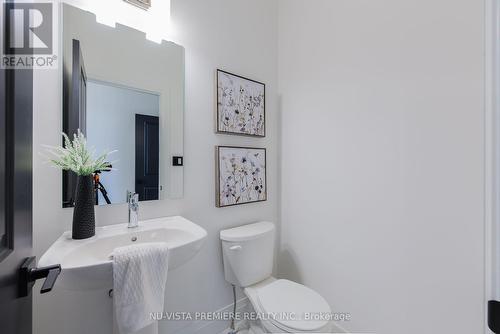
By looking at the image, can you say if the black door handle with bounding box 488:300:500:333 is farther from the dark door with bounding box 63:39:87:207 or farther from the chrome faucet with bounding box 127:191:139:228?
the dark door with bounding box 63:39:87:207

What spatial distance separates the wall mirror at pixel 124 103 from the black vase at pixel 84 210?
120 mm

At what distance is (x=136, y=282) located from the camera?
839mm

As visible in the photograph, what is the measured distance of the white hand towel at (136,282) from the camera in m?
0.82

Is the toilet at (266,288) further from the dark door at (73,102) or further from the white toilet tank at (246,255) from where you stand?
the dark door at (73,102)

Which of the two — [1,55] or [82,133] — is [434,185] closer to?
[1,55]

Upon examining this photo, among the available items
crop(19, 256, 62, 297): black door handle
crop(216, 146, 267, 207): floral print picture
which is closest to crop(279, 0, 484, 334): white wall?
crop(216, 146, 267, 207): floral print picture

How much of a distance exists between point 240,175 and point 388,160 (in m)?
0.93

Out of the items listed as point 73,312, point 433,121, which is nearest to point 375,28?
point 433,121

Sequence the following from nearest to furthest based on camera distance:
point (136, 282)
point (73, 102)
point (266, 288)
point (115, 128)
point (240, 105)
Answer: point (136, 282)
point (73, 102)
point (115, 128)
point (266, 288)
point (240, 105)

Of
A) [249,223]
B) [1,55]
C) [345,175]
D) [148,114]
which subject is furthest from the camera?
[249,223]

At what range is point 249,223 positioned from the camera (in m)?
1.73

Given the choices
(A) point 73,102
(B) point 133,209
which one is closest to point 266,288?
(B) point 133,209

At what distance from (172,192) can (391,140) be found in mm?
1293

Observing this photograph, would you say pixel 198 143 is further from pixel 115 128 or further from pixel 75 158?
pixel 75 158
